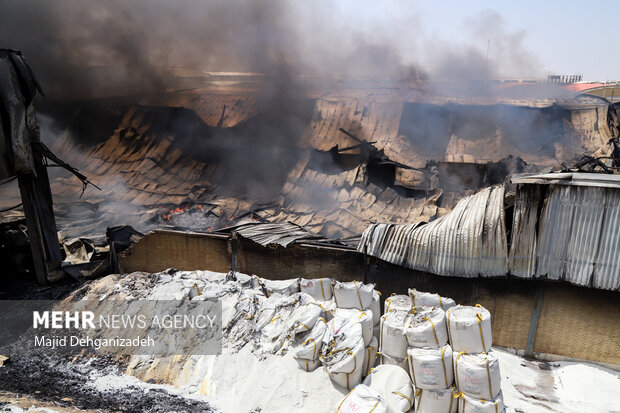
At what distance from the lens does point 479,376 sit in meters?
4.09

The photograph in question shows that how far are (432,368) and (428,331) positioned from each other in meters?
0.37

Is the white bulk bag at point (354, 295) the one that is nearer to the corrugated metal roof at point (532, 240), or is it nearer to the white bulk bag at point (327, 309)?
the white bulk bag at point (327, 309)

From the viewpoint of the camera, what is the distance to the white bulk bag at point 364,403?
3.71 metres

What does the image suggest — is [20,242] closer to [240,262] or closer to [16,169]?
[16,169]

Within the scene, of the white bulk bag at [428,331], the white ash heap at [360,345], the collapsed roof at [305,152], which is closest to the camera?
the white ash heap at [360,345]

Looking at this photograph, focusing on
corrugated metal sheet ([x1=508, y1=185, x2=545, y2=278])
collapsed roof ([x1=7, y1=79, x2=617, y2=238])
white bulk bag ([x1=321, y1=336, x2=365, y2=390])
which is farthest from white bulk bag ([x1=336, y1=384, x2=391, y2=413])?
collapsed roof ([x1=7, y1=79, x2=617, y2=238])

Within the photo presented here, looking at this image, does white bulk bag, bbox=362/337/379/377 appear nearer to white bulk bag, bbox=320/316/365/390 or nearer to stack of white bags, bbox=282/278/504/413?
stack of white bags, bbox=282/278/504/413

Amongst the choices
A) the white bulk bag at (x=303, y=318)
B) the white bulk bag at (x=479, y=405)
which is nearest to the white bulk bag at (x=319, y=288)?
the white bulk bag at (x=303, y=318)

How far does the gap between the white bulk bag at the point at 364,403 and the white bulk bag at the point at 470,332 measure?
1.10 m

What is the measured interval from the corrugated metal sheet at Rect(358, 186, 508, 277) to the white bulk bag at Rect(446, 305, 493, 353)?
1304 mm

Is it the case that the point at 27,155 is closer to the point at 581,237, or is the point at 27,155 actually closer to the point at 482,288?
the point at 482,288

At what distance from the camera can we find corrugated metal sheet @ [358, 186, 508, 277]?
5.50 m

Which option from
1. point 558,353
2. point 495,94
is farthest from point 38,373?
point 495,94

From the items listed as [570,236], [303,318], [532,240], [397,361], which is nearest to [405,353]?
[397,361]
